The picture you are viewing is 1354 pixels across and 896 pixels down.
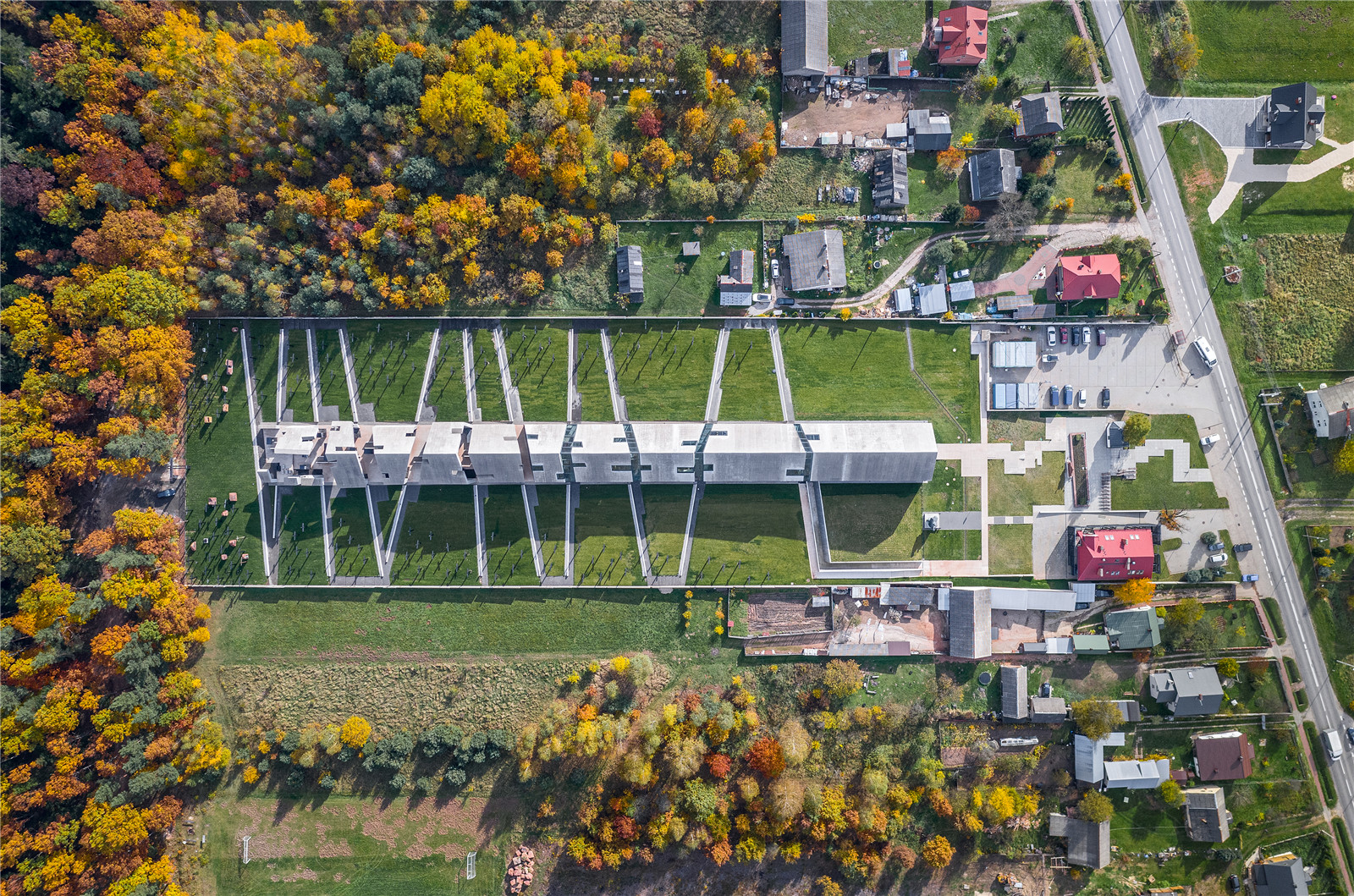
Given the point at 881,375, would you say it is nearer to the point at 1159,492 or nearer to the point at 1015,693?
the point at 1159,492

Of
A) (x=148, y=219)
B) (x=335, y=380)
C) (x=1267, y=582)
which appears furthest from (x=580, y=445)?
(x=1267, y=582)

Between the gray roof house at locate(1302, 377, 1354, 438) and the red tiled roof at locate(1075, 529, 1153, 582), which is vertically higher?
the gray roof house at locate(1302, 377, 1354, 438)

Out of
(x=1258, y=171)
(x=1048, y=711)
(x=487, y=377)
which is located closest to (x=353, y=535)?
(x=487, y=377)

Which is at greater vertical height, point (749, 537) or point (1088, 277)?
point (1088, 277)

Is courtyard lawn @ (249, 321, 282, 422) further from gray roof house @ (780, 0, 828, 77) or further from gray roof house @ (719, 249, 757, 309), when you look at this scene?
gray roof house @ (780, 0, 828, 77)

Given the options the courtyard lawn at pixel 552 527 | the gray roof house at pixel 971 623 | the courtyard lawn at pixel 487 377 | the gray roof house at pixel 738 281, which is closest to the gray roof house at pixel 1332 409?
the gray roof house at pixel 971 623

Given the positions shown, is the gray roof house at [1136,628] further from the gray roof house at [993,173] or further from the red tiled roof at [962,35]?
the red tiled roof at [962,35]

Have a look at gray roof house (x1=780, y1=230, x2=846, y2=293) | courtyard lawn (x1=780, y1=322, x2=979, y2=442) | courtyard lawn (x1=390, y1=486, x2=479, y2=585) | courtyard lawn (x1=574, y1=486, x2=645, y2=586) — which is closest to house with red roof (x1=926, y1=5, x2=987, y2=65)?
gray roof house (x1=780, y1=230, x2=846, y2=293)
